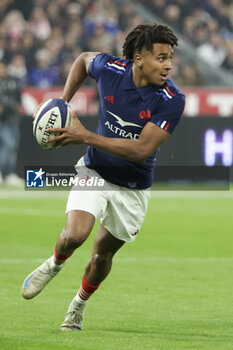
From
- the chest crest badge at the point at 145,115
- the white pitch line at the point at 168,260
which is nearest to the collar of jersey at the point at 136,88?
the chest crest badge at the point at 145,115

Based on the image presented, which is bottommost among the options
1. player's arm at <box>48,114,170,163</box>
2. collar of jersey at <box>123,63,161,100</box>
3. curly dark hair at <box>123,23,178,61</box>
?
player's arm at <box>48,114,170,163</box>

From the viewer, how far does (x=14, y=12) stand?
22.3 m

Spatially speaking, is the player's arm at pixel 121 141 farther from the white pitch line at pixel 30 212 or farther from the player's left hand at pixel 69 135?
the white pitch line at pixel 30 212

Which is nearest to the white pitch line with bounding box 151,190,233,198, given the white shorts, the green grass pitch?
the green grass pitch

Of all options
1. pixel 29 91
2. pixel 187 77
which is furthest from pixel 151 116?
pixel 187 77

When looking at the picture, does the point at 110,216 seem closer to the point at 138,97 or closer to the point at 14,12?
the point at 138,97

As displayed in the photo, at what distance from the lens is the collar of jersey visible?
21.0ft

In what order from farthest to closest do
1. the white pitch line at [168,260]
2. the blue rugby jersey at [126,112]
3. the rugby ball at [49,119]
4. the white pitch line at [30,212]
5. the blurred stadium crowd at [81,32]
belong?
the blurred stadium crowd at [81,32]
the white pitch line at [30,212]
the white pitch line at [168,260]
the blue rugby jersey at [126,112]
the rugby ball at [49,119]

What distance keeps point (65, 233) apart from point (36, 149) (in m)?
12.5

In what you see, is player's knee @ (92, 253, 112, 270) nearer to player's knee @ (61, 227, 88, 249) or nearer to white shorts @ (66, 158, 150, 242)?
white shorts @ (66, 158, 150, 242)

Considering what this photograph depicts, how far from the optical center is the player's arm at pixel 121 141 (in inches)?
229

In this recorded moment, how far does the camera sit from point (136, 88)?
6.46 metres

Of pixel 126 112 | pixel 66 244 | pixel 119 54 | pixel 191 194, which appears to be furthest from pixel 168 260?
pixel 119 54

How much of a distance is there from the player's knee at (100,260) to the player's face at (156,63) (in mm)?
1336
